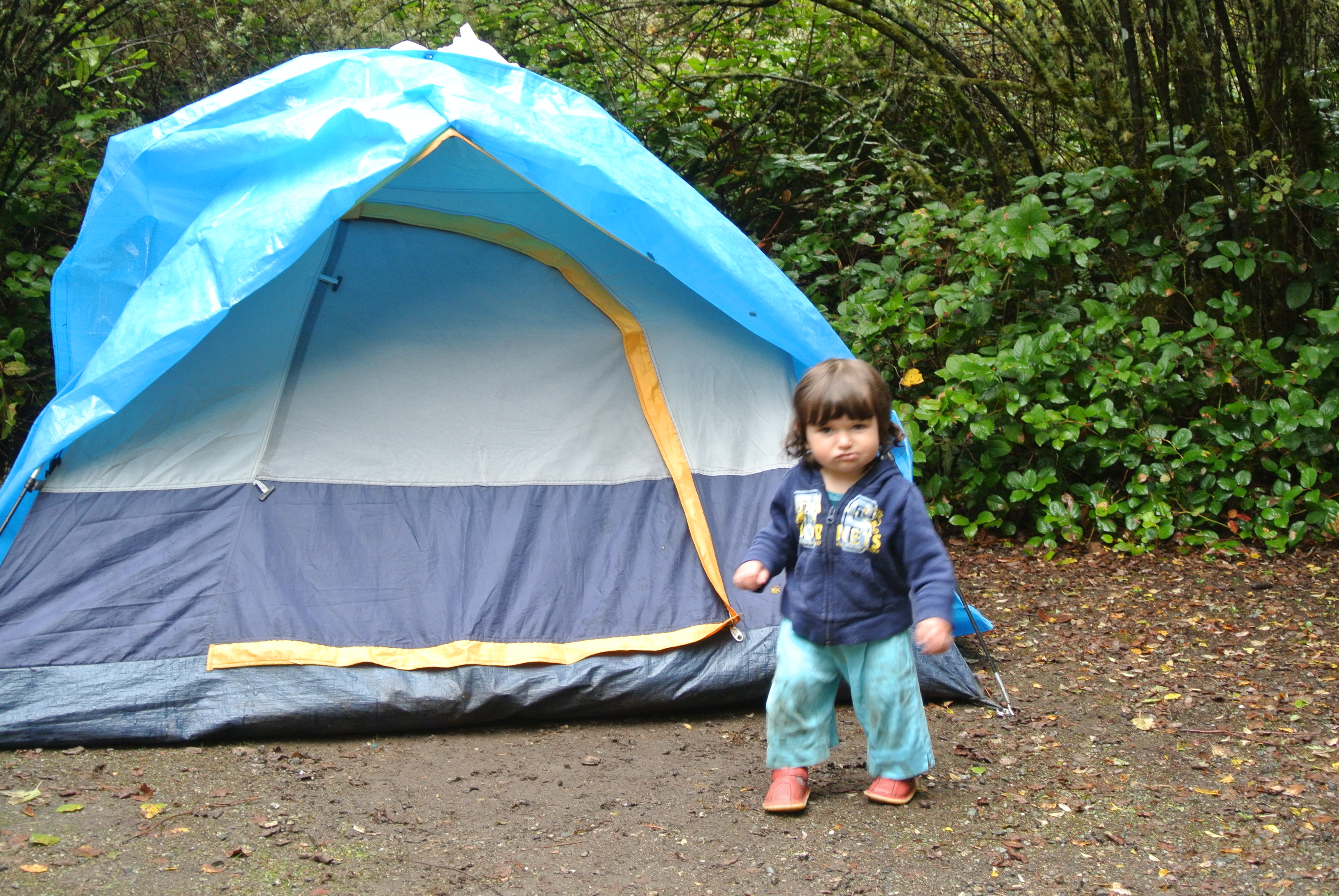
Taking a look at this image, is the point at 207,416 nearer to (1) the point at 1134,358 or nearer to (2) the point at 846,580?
(2) the point at 846,580

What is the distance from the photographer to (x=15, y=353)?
3.87 m

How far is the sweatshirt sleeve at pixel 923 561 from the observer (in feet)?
6.72

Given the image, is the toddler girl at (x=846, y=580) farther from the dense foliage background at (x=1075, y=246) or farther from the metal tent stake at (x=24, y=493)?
the dense foliage background at (x=1075, y=246)

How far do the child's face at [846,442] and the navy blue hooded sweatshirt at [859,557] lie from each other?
56 millimetres

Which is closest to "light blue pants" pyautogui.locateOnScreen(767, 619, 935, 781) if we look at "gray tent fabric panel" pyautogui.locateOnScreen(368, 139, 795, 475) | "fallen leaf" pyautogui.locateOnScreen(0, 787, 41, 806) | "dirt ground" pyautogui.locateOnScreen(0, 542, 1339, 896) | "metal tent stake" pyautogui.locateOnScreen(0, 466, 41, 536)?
"dirt ground" pyautogui.locateOnScreen(0, 542, 1339, 896)

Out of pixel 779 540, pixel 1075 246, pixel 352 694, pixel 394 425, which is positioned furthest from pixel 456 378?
pixel 1075 246

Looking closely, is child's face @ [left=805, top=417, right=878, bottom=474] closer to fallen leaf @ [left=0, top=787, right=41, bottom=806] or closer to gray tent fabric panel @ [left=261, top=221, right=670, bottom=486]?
gray tent fabric panel @ [left=261, top=221, right=670, bottom=486]

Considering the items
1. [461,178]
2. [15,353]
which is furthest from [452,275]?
[15,353]

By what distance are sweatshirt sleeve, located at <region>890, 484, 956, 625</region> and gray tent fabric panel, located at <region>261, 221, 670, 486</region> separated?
1.09 m

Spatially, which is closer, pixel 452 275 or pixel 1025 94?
pixel 452 275

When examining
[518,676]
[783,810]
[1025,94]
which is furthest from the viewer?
[1025,94]

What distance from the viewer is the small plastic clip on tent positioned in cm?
281

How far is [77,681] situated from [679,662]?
1453mm

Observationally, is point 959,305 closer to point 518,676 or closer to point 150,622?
point 518,676
